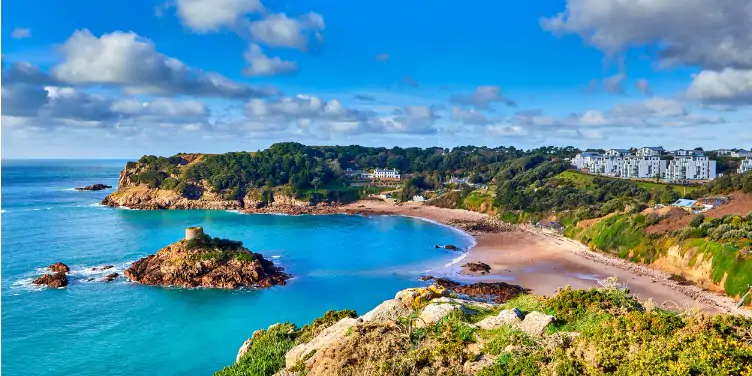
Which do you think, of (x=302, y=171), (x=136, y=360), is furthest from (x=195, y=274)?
(x=302, y=171)

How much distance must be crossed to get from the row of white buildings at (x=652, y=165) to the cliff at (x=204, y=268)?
235ft

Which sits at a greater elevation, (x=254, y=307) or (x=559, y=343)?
(x=559, y=343)

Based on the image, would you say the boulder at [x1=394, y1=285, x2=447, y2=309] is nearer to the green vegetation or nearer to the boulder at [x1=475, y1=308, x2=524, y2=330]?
the green vegetation

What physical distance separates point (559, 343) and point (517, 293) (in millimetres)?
25126

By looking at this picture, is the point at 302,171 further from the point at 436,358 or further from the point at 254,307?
the point at 436,358

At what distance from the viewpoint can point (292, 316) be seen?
97.0 feet

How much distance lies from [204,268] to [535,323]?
3037 cm

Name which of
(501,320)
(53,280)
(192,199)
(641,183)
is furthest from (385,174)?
(501,320)

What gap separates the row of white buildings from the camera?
79.7 m

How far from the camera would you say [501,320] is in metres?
11.7

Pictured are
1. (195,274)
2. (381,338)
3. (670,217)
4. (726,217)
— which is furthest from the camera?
(670,217)

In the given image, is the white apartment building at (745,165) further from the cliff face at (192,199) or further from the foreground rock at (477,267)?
the cliff face at (192,199)

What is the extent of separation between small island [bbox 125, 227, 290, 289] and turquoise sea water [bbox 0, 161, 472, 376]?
1.29 meters

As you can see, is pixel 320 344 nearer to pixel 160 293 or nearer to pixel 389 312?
pixel 389 312
